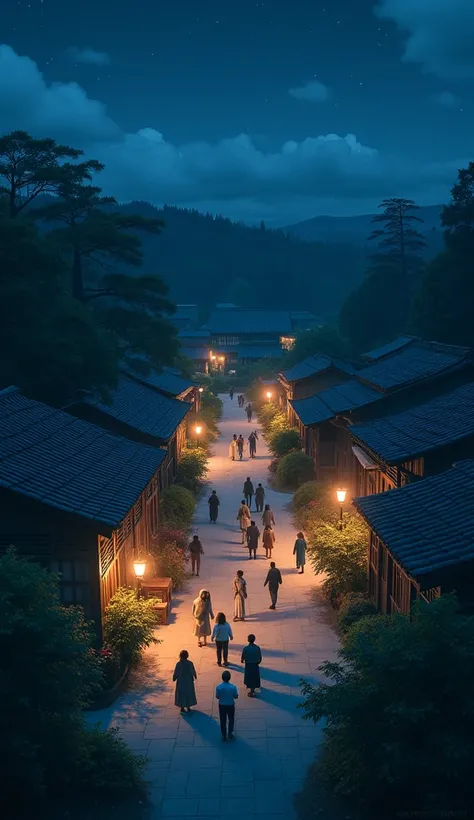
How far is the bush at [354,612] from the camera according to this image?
49.2 ft

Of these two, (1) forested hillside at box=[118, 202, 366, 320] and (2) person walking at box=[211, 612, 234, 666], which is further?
(1) forested hillside at box=[118, 202, 366, 320]

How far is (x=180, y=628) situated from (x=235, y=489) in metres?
15.6

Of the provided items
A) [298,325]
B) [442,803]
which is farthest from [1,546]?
[298,325]

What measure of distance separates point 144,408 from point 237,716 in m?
16.4

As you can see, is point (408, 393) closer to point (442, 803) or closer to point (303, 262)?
point (442, 803)

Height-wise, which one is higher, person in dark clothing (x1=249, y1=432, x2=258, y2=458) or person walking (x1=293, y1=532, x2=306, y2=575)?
person in dark clothing (x1=249, y1=432, x2=258, y2=458)

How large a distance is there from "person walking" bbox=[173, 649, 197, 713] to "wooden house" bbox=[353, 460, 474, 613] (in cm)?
384

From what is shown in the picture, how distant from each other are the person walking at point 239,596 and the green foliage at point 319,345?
53.0 meters

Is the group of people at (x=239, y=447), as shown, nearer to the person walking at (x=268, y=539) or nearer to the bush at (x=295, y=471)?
the bush at (x=295, y=471)

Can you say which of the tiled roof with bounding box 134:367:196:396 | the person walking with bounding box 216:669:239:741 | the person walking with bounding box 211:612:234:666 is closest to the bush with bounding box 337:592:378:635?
the person walking with bounding box 211:612:234:666

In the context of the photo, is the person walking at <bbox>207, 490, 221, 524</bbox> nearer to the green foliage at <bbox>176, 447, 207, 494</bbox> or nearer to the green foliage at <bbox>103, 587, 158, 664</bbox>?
the green foliage at <bbox>176, 447, 207, 494</bbox>

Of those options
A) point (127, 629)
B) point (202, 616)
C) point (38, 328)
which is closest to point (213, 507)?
point (38, 328)

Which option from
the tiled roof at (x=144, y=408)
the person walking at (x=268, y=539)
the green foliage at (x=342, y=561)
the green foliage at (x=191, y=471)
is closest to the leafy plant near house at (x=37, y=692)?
the green foliage at (x=342, y=561)

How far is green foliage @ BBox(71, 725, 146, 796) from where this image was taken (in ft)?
30.1
